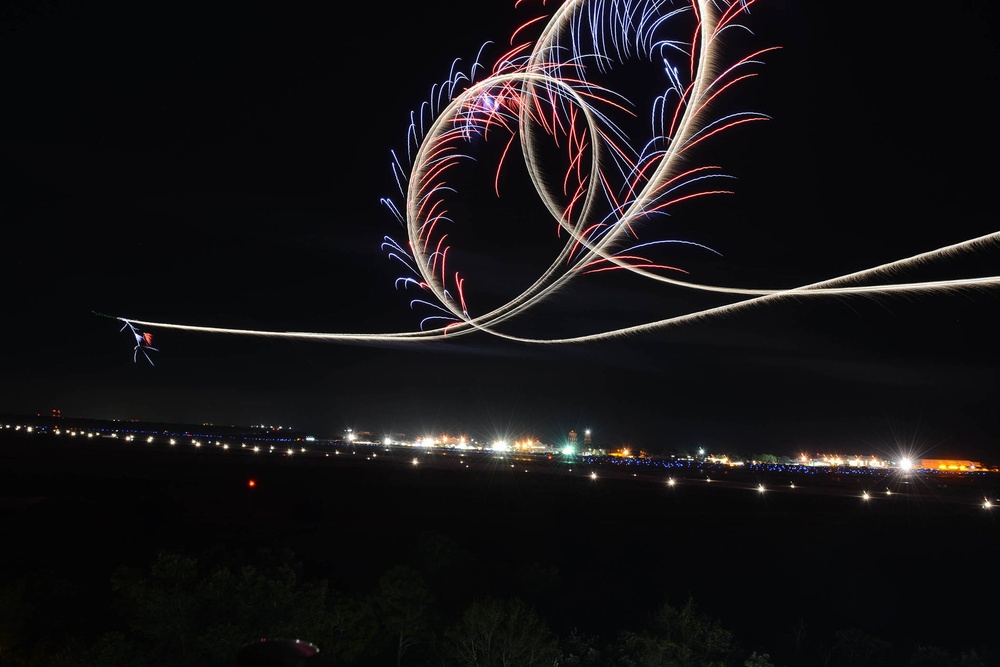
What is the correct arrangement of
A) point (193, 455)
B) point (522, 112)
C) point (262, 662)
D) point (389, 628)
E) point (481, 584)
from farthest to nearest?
point (193, 455), point (481, 584), point (522, 112), point (389, 628), point (262, 662)

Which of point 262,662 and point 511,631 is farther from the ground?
point 262,662

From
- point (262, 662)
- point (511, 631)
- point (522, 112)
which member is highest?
point (522, 112)

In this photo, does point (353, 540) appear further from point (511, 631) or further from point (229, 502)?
point (511, 631)

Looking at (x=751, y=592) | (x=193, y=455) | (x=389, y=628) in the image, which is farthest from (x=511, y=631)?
(x=193, y=455)

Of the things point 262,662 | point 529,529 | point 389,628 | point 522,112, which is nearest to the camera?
point 262,662

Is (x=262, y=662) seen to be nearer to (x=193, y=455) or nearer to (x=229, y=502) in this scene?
(x=229, y=502)

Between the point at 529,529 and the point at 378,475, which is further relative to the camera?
the point at 378,475
